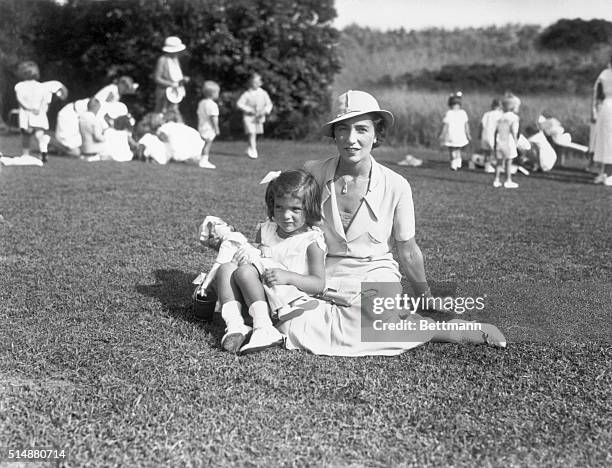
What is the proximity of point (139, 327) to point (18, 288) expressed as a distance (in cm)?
113

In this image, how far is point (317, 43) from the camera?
20234 millimetres

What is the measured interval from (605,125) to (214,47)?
10089 millimetres

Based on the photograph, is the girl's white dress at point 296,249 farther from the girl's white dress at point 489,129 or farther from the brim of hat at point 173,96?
the brim of hat at point 173,96

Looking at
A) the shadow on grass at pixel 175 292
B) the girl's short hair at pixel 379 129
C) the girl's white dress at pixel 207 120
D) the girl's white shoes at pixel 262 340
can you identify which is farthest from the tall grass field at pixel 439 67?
the girl's white shoes at pixel 262 340

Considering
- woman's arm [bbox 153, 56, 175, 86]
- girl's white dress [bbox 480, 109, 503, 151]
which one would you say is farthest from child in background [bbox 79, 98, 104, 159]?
girl's white dress [bbox 480, 109, 503, 151]

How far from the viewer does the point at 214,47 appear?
19609 millimetres

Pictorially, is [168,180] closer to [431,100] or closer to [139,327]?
[139,327]

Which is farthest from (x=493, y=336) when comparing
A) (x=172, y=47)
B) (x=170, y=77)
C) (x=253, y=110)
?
(x=172, y=47)

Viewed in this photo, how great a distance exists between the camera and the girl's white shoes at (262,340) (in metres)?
3.85

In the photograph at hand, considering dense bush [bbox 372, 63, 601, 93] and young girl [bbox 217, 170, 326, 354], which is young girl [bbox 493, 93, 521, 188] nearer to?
dense bush [bbox 372, 63, 601, 93]

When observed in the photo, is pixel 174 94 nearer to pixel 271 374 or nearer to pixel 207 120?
pixel 207 120

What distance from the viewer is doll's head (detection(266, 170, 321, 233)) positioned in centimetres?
418

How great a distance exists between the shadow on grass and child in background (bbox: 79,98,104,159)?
8597 millimetres

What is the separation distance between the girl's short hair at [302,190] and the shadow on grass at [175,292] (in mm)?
747
